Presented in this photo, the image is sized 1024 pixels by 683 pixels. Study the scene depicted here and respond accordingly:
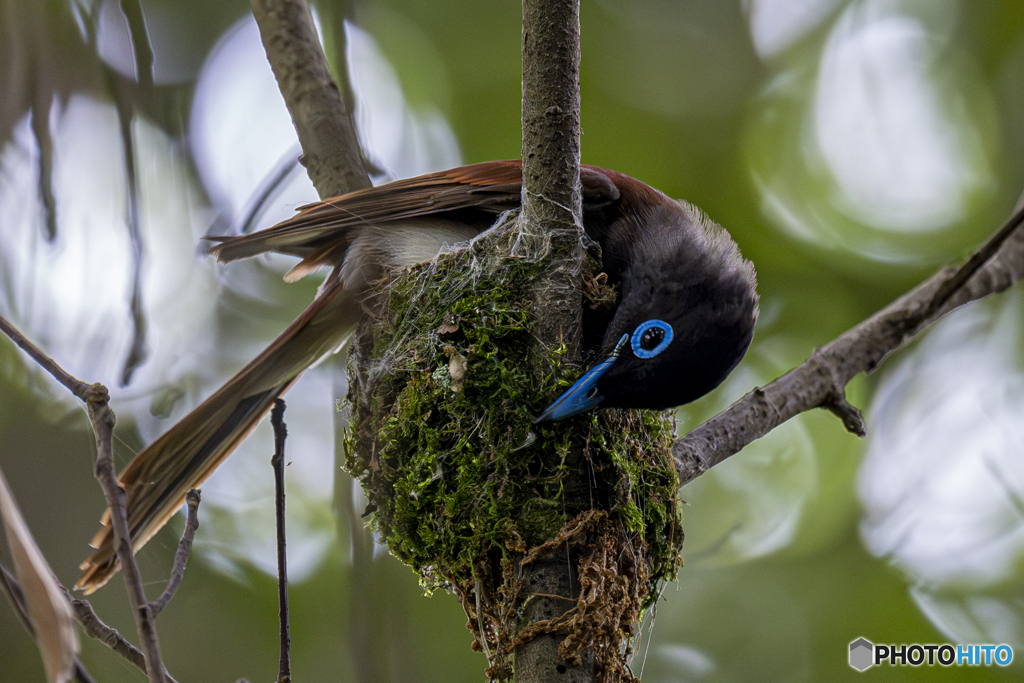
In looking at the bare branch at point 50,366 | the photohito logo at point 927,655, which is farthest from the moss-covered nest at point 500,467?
the photohito logo at point 927,655

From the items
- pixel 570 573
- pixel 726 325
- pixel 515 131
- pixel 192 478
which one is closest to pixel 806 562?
pixel 726 325

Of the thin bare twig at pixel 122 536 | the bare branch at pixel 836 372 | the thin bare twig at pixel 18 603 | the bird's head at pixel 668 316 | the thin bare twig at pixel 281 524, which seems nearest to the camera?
the thin bare twig at pixel 18 603

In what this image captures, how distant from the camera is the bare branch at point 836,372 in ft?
9.12

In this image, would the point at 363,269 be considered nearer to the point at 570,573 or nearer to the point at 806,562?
the point at 570,573

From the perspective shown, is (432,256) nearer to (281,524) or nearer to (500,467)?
(500,467)

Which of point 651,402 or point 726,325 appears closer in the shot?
point 651,402

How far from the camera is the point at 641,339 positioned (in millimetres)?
2654

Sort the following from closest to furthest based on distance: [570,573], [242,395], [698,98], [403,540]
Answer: [570,573] < [403,540] < [242,395] < [698,98]

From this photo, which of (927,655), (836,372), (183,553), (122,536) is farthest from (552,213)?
(927,655)

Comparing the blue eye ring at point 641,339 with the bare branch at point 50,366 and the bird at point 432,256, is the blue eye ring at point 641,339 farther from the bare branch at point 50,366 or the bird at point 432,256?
the bare branch at point 50,366

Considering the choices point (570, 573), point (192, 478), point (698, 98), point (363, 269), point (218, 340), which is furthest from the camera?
point (698, 98)

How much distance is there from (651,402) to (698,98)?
11.3ft

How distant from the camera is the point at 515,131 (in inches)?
188

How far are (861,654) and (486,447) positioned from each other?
12.3 feet
